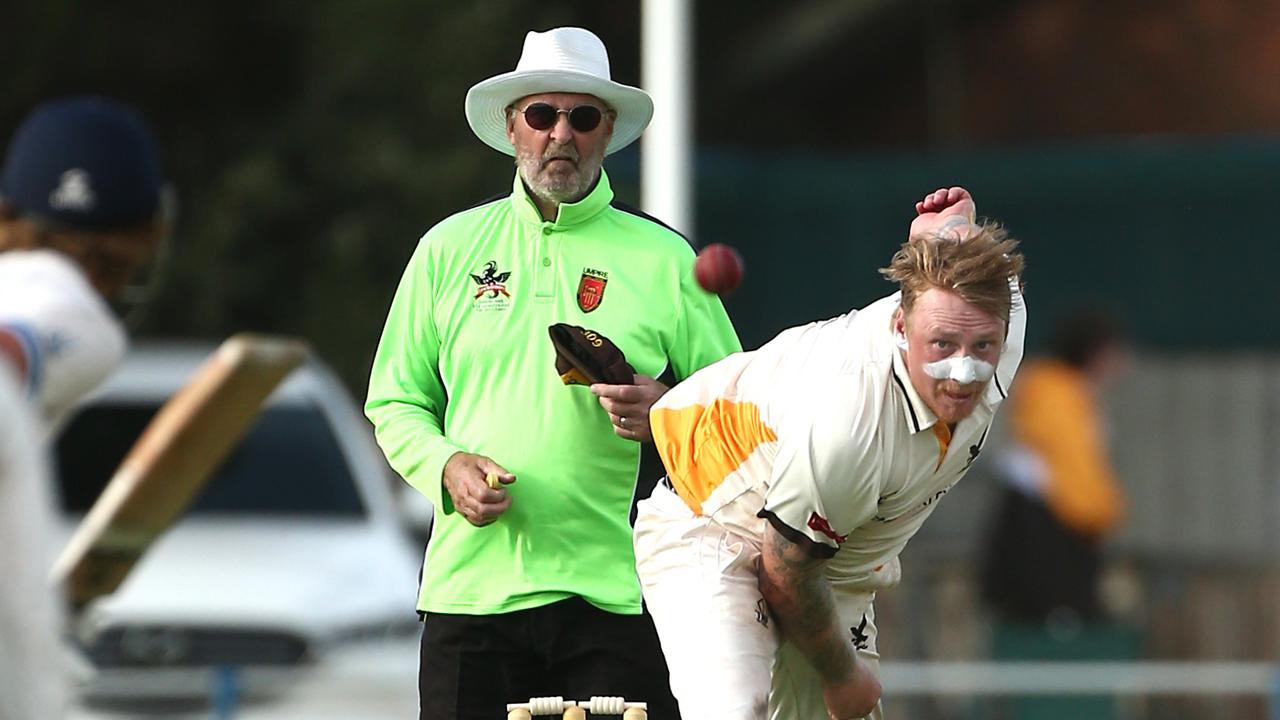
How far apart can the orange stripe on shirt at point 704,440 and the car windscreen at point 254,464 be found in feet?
17.3

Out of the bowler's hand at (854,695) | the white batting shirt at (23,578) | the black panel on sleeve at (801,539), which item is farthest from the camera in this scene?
the bowler's hand at (854,695)

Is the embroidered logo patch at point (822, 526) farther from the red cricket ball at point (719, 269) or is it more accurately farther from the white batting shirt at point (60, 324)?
the white batting shirt at point (60, 324)

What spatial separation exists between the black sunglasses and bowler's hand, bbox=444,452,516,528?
2.32ft

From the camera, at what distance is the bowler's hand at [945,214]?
5.09 meters

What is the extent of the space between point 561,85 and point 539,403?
2.19ft

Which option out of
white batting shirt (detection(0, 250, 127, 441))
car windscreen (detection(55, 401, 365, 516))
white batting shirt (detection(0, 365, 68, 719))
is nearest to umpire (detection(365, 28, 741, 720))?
white batting shirt (detection(0, 250, 127, 441))

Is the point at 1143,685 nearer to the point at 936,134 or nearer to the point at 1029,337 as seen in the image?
the point at 1029,337

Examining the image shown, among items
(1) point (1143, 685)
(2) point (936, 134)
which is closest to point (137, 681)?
(1) point (1143, 685)

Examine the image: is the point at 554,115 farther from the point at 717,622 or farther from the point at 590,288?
the point at 717,622

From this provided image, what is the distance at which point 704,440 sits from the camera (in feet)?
17.1

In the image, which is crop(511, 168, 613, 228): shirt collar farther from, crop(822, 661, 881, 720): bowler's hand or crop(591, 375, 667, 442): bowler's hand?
crop(822, 661, 881, 720): bowler's hand

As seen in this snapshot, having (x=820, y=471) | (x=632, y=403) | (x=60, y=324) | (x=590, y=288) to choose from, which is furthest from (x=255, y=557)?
(x=60, y=324)

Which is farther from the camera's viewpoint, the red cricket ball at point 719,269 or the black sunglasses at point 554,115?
the black sunglasses at point 554,115

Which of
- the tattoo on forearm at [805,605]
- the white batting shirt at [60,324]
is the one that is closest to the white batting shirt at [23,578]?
the white batting shirt at [60,324]
